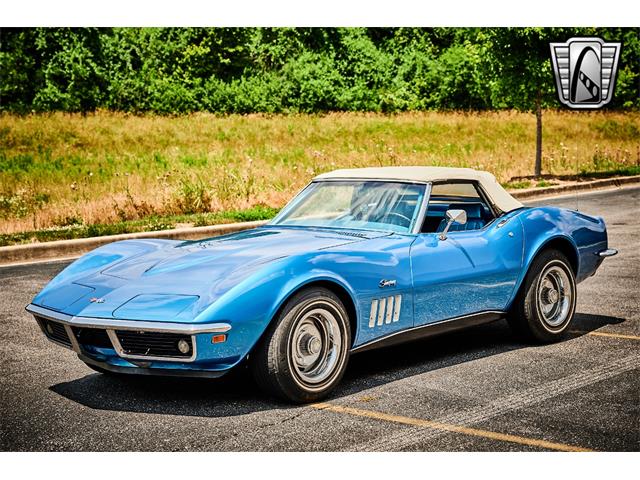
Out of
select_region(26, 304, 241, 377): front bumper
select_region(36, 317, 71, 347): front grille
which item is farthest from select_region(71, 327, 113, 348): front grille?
select_region(36, 317, 71, 347): front grille

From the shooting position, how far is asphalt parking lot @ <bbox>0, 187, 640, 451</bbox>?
445 cm

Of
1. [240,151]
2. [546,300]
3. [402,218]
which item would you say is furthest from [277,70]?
[402,218]

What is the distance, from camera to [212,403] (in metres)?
5.13

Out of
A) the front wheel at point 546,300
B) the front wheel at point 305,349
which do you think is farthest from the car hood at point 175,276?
the front wheel at point 546,300

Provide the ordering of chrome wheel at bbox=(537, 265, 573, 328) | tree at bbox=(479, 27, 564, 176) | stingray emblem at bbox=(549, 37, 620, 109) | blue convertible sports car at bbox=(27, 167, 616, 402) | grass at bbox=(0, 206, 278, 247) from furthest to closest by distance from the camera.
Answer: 1. tree at bbox=(479, 27, 564, 176)
2. grass at bbox=(0, 206, 278, 247)
3. stingray emblem at bbox=(549, 37, 620, 109)
4. chrome wheel at bbox=(537, 265, 573, 328)
5. blue convertible sports car at bbox=(27, 167, 616, 402)

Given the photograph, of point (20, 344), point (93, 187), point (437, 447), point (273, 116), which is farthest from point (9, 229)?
point (273, 116)

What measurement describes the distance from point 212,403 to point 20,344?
2.44 metres

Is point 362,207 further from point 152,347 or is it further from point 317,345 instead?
point 152,347

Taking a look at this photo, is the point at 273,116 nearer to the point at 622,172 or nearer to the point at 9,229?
the point at 622,172

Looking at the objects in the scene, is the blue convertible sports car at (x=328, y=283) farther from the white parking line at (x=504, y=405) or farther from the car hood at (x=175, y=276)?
the white parking line at (x=504, y=405)

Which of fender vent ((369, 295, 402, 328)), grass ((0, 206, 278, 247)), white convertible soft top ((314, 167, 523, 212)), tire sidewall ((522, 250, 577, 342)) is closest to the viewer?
fender vent ((369, 295, 402, 328))

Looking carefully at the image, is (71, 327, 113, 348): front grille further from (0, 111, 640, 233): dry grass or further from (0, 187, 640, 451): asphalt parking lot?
(0, 111, 640, 233): dry grass

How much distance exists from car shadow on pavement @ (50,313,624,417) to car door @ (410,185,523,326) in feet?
1.25

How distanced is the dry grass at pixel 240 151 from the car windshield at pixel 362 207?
9201 millimetres
